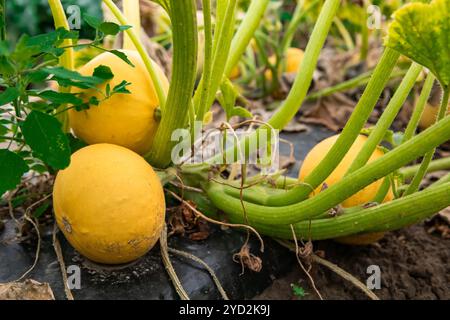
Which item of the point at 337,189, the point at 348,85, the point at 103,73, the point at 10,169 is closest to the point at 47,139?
the point at 10,169

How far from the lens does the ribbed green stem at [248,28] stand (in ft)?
4.33

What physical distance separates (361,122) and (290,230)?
0.97 feet

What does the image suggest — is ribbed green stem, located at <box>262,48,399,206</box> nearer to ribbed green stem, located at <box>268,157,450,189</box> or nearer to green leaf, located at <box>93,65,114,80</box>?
ribbed green stem, located at <box>268,157,450,189</box>

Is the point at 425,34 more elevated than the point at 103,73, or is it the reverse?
the point at 425,34

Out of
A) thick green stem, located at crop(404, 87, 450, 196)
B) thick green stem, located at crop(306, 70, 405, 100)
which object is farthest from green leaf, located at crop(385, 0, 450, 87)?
thick green stem, located at crop(306, 70, 405, 100)

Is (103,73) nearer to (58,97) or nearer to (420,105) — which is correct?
(58,97)

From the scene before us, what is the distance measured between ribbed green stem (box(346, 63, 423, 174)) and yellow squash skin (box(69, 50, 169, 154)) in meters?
0.42

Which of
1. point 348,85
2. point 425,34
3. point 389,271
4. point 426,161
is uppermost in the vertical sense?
point 425,34

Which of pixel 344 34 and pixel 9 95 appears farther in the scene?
pixel 344 34

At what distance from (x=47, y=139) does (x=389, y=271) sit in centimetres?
83

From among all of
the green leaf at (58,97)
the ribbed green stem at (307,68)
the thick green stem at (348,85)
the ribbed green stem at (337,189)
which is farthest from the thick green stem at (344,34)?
the green leaf at (58,97)

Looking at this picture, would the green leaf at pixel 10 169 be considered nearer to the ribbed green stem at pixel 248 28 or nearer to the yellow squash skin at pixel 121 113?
the yellow squash skin at pixel 121 113

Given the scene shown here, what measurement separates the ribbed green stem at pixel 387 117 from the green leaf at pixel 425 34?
8.9 inches

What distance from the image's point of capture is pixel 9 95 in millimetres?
879
